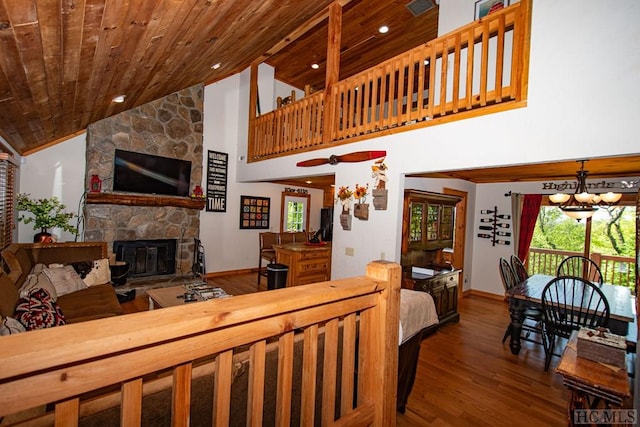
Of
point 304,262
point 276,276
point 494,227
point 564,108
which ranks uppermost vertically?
point 564,108

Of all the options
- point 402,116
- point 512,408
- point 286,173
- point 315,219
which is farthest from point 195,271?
point 512,408

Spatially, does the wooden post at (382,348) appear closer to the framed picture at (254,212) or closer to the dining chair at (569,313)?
the dining chair at (569,313)

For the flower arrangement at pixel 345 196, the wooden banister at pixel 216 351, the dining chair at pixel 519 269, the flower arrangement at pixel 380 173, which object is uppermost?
the flower arrangement at pixel 380 173

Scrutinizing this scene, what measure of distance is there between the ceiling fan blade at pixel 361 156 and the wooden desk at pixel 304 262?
2003mm

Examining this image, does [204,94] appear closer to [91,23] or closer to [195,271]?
[195,271]

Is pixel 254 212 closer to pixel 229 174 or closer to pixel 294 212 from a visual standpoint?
pixel 229 174

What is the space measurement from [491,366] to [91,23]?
440 centimetres

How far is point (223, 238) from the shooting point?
6555 millimetres

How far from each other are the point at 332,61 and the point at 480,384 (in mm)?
4292

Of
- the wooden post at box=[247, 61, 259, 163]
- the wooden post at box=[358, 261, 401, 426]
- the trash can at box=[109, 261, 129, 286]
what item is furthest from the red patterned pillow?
the wooden post at box=[247, 61, 259, 163]

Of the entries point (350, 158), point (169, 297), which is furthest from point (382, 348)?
point (169, 297)

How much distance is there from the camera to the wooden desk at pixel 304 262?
5.21 metres

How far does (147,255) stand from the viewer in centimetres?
546

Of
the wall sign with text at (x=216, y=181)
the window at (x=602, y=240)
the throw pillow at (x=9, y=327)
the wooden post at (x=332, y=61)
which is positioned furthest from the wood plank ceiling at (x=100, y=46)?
the window at (x=602, y=240)
